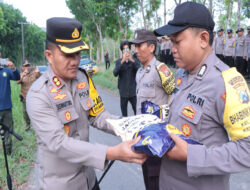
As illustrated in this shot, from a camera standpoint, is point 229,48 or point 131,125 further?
point 229,48

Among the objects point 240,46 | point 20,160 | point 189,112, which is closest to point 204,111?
point 189,112

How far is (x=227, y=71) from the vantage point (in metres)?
1.35

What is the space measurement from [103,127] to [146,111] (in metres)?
0.42

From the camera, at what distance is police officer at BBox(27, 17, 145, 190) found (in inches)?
58.7

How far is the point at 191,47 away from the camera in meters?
1.44

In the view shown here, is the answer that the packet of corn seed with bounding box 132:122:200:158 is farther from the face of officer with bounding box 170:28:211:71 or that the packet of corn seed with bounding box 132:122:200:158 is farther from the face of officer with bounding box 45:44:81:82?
the face of officer with bounding box 45:44:81:82

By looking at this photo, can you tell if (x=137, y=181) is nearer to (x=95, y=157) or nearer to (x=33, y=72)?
(x=95, y=157)

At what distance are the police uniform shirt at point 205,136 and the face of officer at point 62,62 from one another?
809 mm

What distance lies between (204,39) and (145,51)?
2328 millimetres

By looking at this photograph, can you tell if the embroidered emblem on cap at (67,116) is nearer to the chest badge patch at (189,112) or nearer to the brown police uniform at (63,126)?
the brown police uniform at (63,126)

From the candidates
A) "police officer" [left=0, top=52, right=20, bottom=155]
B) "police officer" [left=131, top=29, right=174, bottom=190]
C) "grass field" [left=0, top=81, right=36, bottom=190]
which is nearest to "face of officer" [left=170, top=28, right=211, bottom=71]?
"police officer" [left=131, top=29, right=174, bottom=190]

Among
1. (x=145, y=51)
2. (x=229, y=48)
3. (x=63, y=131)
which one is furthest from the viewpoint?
(x=229, y=48)

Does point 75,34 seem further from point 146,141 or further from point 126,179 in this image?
point 126,179

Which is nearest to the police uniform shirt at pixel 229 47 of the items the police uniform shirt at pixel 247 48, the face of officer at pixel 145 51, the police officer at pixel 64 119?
the police uniform shirt at pixel 247 48
